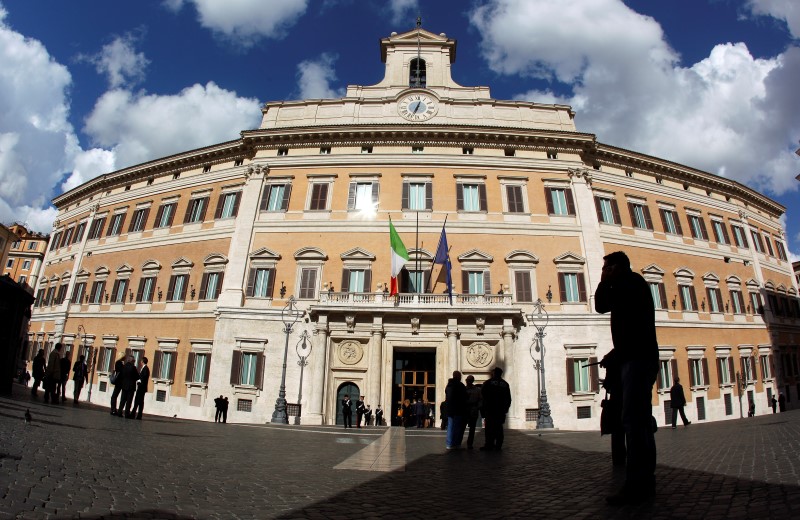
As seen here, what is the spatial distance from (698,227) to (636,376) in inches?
1172

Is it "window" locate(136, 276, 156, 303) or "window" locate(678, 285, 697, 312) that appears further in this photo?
"window" locate(136, 276, 156, 303)

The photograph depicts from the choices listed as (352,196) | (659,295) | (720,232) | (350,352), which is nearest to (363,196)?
(352,196)

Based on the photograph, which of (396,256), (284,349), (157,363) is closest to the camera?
(396,256)

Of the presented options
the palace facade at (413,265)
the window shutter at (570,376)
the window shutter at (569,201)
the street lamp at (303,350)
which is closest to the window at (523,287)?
the palace facade at (413,265)

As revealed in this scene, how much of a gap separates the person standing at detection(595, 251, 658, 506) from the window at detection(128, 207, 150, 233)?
31311 millimetres

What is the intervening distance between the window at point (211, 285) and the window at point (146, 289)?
4.03m

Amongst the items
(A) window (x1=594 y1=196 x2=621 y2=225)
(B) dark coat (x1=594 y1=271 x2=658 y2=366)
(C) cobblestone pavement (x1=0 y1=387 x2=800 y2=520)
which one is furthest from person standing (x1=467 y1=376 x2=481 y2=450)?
(A) window (x1=594 y1=196 x2=621 y2=225)

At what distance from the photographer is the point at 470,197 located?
977 inches

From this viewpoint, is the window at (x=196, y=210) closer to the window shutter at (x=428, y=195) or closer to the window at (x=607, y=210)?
the window shutter at (x=428, y=195)

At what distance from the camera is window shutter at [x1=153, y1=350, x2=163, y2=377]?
24.2m

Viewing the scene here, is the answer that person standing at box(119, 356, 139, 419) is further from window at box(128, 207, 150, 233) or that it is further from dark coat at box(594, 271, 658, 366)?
window at box(128, 207, 150, 233)

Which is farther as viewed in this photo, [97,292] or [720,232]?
[720,232]

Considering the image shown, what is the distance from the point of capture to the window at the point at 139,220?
29025 mm

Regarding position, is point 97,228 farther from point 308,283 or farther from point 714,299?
point 714,299
